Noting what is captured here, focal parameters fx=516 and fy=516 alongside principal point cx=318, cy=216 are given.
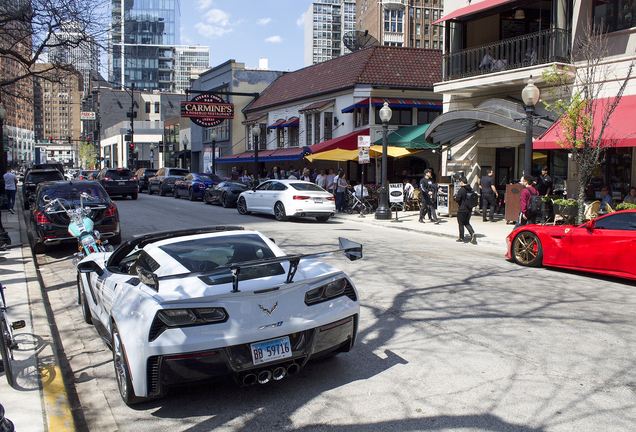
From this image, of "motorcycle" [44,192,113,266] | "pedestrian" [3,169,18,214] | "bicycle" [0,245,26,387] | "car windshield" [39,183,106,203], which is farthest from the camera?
"pedestrian" [3,169,18,214]

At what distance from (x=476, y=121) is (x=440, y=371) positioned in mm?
16047

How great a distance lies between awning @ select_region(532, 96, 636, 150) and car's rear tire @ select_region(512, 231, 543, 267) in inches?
201

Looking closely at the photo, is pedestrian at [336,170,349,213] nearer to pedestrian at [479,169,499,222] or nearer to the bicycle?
pedestrian at [479,169,499,222]

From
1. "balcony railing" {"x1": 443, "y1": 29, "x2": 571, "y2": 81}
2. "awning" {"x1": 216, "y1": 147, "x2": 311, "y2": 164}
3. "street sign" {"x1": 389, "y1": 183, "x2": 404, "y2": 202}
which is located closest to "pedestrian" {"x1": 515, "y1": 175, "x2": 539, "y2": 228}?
"balcony railing" {"x1": 443, "y1": 29, "x2": 571, "y2": 81}

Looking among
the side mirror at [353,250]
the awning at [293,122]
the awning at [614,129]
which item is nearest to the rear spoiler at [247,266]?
the side mirror at [353,250]

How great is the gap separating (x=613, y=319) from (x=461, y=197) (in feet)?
22.2

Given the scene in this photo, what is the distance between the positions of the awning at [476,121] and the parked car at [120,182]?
1568 cm

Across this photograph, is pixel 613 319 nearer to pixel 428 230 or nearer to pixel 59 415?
pixel 59 415

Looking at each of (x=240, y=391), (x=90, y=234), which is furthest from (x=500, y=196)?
(x=240, y=391)

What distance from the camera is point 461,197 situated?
42.5ft

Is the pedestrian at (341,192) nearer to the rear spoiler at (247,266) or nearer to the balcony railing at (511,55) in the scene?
the balcony railing at (511,55)

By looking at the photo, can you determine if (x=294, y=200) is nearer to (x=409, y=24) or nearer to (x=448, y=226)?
(x=448, y=226)

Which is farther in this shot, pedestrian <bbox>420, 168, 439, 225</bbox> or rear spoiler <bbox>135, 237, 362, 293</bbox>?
pedestrian <bbox>420, 168, 439, 225</bbox>

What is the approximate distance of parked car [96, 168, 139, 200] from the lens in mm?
26672
